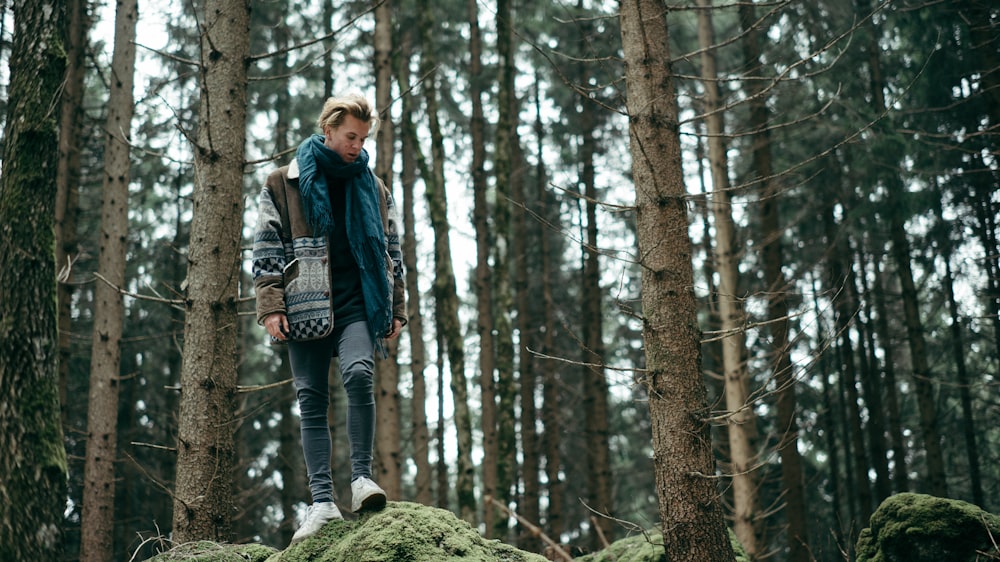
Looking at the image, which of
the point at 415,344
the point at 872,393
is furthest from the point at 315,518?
the point at 872,393

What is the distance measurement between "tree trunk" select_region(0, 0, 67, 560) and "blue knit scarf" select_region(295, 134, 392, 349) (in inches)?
69.0

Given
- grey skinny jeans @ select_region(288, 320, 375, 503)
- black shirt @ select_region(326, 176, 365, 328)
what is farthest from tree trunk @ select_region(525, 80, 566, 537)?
grey skinny jeans @ select_region(288, 320, 375, 503)

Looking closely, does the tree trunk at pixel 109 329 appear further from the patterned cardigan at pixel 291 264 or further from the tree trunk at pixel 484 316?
the patterned cardigan at pixel 291 264

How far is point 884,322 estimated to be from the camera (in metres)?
18.0

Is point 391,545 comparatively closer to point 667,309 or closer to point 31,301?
point 667,309

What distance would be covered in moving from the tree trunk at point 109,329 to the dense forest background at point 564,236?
5cm

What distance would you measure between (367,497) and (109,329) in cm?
839

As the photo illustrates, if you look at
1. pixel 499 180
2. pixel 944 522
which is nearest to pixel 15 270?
pixel 944 522

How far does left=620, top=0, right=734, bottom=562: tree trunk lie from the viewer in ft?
15.3

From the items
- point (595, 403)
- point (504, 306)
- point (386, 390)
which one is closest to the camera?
point (386, 390)

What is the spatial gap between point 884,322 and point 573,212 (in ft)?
25.1

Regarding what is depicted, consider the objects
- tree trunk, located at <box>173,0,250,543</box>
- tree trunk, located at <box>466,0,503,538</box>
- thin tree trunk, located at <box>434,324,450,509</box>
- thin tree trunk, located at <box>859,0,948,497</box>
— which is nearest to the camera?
tree trunk, located at <box>173,0,250,543</box>

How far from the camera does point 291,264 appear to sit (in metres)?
4.49

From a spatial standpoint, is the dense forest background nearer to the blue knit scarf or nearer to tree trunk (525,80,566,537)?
tree trunk (525,80,566,537)
